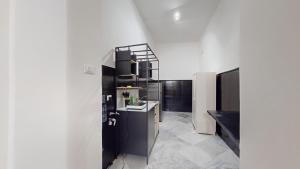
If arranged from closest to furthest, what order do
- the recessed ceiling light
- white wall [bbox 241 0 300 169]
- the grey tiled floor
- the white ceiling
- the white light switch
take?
white wall [bbox 241 0 300 169]
the white light switch
the grey tiled floor
the white ceiling
the recessed ceiling light

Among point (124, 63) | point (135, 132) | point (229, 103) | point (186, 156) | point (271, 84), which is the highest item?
point (124, 63)

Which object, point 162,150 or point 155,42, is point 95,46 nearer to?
point 162,150

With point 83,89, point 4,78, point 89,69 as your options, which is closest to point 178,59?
point 89,69

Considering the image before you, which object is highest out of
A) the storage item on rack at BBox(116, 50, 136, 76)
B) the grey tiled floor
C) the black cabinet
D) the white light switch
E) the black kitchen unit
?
the storage item on rack at BBox(116, 50, 136, 76)

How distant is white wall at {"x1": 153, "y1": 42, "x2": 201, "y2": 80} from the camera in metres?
6.95

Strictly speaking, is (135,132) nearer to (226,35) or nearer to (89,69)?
(89,69)

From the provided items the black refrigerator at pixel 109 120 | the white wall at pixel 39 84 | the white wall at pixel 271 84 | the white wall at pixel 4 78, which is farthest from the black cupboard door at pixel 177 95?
the white wall at pixel 4 78

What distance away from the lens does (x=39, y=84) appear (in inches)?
36.7

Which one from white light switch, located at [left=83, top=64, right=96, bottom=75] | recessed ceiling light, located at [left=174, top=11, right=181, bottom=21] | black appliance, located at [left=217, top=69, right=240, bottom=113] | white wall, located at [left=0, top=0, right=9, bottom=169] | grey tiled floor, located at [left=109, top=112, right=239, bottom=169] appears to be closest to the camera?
white wall, located at [left=0, top=0, right=9, bottom=169]

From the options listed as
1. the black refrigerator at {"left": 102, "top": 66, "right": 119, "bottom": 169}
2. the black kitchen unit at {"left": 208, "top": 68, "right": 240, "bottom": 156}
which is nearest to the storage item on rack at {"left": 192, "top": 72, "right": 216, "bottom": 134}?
the black kitchen unit at {"left": 208, "top": 68, "right": 240, "bottom": 156}

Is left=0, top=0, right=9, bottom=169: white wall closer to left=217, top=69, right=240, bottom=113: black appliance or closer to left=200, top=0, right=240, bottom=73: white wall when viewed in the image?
left=217, top=69, right=240, bottom=113: black appliance

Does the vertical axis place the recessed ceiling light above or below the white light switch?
above

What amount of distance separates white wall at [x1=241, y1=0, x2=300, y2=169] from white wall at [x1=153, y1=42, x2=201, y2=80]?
6211 millimetres

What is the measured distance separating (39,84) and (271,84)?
1.35 meters
